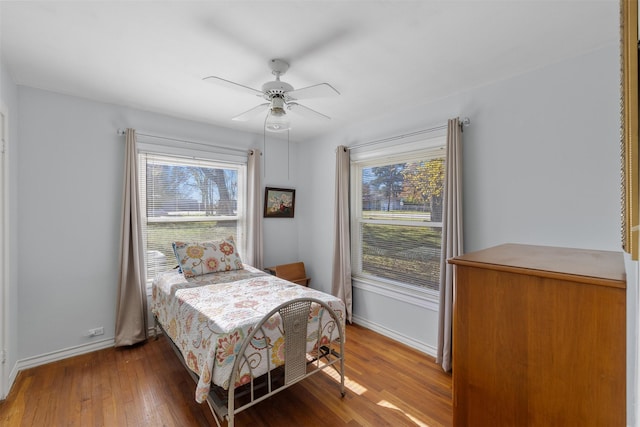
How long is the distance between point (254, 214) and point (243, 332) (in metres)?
2.16

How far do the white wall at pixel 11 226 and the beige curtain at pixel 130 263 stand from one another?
0.70 meters

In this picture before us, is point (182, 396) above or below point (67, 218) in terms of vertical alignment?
below

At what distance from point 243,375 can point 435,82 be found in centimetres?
256

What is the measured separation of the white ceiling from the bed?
1.67 meters

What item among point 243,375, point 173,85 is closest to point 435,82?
point 173,85

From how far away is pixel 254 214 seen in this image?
3.68 meters

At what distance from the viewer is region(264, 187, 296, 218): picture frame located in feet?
12.9

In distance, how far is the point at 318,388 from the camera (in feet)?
7.21

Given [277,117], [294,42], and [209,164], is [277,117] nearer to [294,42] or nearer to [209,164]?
[294,42]

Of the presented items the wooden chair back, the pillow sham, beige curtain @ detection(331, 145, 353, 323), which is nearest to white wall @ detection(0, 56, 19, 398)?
the pillow sham

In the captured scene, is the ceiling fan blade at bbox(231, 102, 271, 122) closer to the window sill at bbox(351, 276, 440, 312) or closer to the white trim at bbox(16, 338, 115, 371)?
the window sill at bbox(351, 276, 440, 312)

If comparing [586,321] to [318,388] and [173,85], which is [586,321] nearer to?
[318,388]

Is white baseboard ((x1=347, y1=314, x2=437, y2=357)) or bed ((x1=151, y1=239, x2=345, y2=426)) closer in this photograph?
bed ((x1=151, y1=239, x2=345, y2=426))

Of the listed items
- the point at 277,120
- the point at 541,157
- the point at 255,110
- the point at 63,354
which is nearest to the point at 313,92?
the point at 277,120
